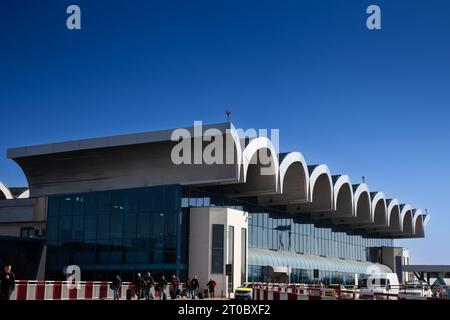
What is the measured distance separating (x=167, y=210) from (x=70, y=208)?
8561 mm

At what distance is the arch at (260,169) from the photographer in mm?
45344

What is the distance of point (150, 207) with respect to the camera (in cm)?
4531

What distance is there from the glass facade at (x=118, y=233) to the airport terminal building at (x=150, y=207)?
2.9 inches

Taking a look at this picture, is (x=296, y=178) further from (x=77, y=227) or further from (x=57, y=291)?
(x=57, y=291)

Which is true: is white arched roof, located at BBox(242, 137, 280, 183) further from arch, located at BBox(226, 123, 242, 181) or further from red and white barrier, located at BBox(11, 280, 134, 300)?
red and white barrier, located at BBox(11, 280, 134, 300)

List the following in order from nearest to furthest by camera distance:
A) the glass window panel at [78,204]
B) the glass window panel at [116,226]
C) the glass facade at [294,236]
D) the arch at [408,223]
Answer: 1. the glass window panel at [116,226]
2. the glass window panel at [78,204]
3. the glass facade at [294,236]
4. the arch at [408,223]

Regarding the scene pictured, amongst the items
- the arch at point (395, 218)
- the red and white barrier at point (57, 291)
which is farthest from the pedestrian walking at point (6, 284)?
the arch at point (395, 218)

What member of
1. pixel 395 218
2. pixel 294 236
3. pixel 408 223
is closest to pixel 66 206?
pixel 294 236

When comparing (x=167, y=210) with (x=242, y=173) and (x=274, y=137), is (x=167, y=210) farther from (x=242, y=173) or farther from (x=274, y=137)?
(x=274, y=137)

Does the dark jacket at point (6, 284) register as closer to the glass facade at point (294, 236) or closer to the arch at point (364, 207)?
the glass facade at point (294, 236)

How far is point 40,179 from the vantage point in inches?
2018

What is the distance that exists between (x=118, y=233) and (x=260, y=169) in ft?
37.8

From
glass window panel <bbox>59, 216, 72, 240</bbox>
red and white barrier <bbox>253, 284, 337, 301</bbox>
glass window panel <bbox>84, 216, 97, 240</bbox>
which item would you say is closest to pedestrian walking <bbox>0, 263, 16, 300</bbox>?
red and white barrier <bbox>253, 284, 337, 301</bbox>
